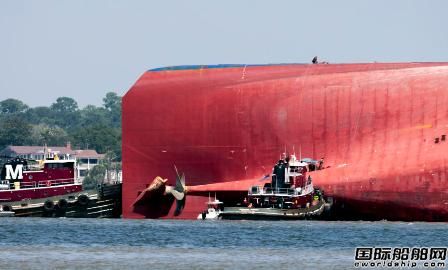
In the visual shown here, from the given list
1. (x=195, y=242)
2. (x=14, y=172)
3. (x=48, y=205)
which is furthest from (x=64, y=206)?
(x=195, y=242)

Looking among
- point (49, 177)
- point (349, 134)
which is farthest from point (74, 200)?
point (349, 134)

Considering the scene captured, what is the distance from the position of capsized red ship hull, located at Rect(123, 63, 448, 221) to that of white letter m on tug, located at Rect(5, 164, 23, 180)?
22.5ft

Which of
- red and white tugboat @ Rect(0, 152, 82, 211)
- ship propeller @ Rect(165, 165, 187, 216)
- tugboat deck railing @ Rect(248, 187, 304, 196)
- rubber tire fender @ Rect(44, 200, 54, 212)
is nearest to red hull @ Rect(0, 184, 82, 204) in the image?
red and white tugboat @ Rect(0, 152, 82, 211)

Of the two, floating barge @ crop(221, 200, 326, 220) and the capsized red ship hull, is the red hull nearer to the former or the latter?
the capsized red ship hull

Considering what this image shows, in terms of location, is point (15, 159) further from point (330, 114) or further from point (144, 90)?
point (330, 114)

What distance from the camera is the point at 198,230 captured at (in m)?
84.2

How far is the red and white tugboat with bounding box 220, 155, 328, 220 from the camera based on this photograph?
300 feet

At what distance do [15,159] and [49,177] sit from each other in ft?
8.32

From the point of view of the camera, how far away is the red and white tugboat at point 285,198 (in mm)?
91375

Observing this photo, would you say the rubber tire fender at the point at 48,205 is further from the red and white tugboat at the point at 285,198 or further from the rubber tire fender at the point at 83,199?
the red and white tugboat at the point at 285,198

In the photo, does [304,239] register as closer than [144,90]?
Yes

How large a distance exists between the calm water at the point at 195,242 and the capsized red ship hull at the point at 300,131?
3383 millimetres

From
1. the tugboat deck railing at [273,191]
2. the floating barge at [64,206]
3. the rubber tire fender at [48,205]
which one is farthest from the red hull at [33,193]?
the tugboat deck railing at [273,191]

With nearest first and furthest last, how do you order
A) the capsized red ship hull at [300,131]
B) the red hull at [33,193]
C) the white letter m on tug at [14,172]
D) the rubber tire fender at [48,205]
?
the capsized red ship hull at [300,131]
the rubber tire fender at [48,205]
the red hull at [33,193]
the white letter m on tug at [14,172]
